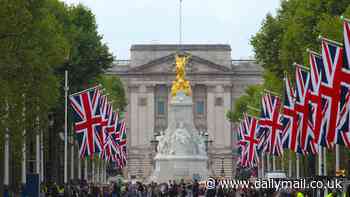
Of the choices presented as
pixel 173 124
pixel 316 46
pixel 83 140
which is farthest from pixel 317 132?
pixel 173 124

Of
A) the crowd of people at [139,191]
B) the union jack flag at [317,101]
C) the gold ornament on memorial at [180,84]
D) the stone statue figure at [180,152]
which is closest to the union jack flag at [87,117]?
the crowd of people at [139,191]

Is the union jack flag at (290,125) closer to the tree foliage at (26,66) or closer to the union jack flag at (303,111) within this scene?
the union jack flag at (303,111)

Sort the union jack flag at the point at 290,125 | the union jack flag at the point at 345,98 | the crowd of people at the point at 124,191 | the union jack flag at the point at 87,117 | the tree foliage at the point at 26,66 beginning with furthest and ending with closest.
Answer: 1. the crowd of people at the point at 124,191
2. the union jack flag at the point at 87,117
3. the union jack flag at the point at 290,125
4. the tree foliage at the point at 26,66
5. the union jack flag at the point at 345,98

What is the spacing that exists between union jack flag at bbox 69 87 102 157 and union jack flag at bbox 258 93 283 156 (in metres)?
8.59

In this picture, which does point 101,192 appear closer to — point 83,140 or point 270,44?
point 83,140

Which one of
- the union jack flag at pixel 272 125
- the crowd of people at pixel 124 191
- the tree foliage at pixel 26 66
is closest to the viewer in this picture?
the tree foliage at pixel 26 66

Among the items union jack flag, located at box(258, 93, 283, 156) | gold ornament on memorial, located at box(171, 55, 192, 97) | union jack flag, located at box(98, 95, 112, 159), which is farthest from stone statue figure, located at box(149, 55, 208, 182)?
union jack flag, located at box(258, 93, 283, 156)

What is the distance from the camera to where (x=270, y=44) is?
98.2 meters

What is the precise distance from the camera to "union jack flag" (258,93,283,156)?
70438 mm

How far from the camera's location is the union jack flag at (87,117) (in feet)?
234

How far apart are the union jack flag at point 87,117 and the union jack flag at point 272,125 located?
8.59m

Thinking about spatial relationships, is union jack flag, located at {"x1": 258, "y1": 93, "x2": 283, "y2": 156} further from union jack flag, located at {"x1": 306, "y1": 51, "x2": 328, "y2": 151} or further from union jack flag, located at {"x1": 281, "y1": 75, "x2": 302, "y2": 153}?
union jack flag, located at {"x1": 306, "y1": 51, "x2": 328, "y2": 151}

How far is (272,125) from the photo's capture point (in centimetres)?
7106

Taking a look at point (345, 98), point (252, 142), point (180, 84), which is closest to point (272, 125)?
point (252, 142)
